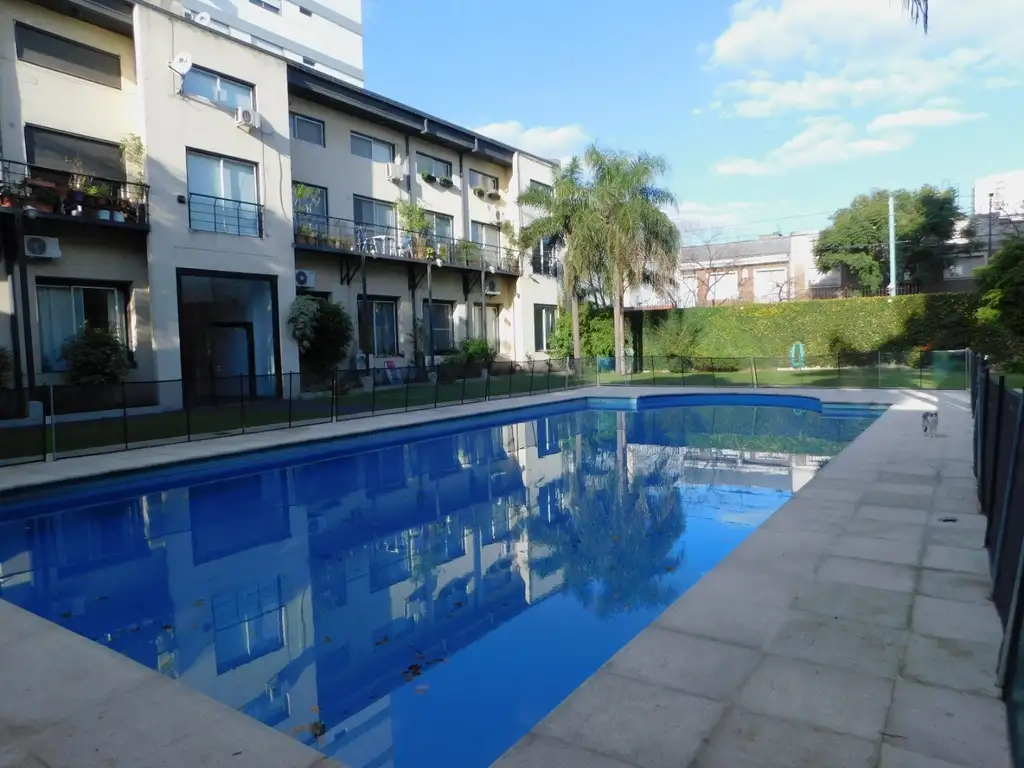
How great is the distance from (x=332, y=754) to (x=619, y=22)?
1549cm

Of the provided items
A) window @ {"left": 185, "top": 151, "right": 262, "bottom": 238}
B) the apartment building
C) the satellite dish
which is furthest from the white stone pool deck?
the satellite dish

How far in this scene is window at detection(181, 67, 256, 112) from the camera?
628 inches

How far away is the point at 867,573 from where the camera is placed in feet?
15.5

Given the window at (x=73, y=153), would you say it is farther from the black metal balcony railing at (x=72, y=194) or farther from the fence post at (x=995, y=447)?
the fence post at (x=995, y=447)

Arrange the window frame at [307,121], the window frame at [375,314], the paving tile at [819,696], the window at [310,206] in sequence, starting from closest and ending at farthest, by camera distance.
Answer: the paving tile at [819,696], the window at [310,206], the window frame at [307,121], the window frame at [375,314]

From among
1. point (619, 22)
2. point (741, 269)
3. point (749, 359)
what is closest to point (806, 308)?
point (749, 359)

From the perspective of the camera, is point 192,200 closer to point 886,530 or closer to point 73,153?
point 73,153

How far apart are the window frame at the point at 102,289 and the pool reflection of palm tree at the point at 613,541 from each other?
11.2 m

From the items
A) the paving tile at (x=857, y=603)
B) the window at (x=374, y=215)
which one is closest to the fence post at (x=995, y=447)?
the paving tile at (x=857, y=603)

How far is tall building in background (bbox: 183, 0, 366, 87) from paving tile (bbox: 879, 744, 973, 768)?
→ 32.9 m

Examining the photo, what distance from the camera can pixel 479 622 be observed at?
16.9 feet

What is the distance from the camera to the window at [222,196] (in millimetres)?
16014

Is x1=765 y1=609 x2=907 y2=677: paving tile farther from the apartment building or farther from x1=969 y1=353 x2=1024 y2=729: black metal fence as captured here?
the apartment building

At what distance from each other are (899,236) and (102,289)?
35569 millimetres
